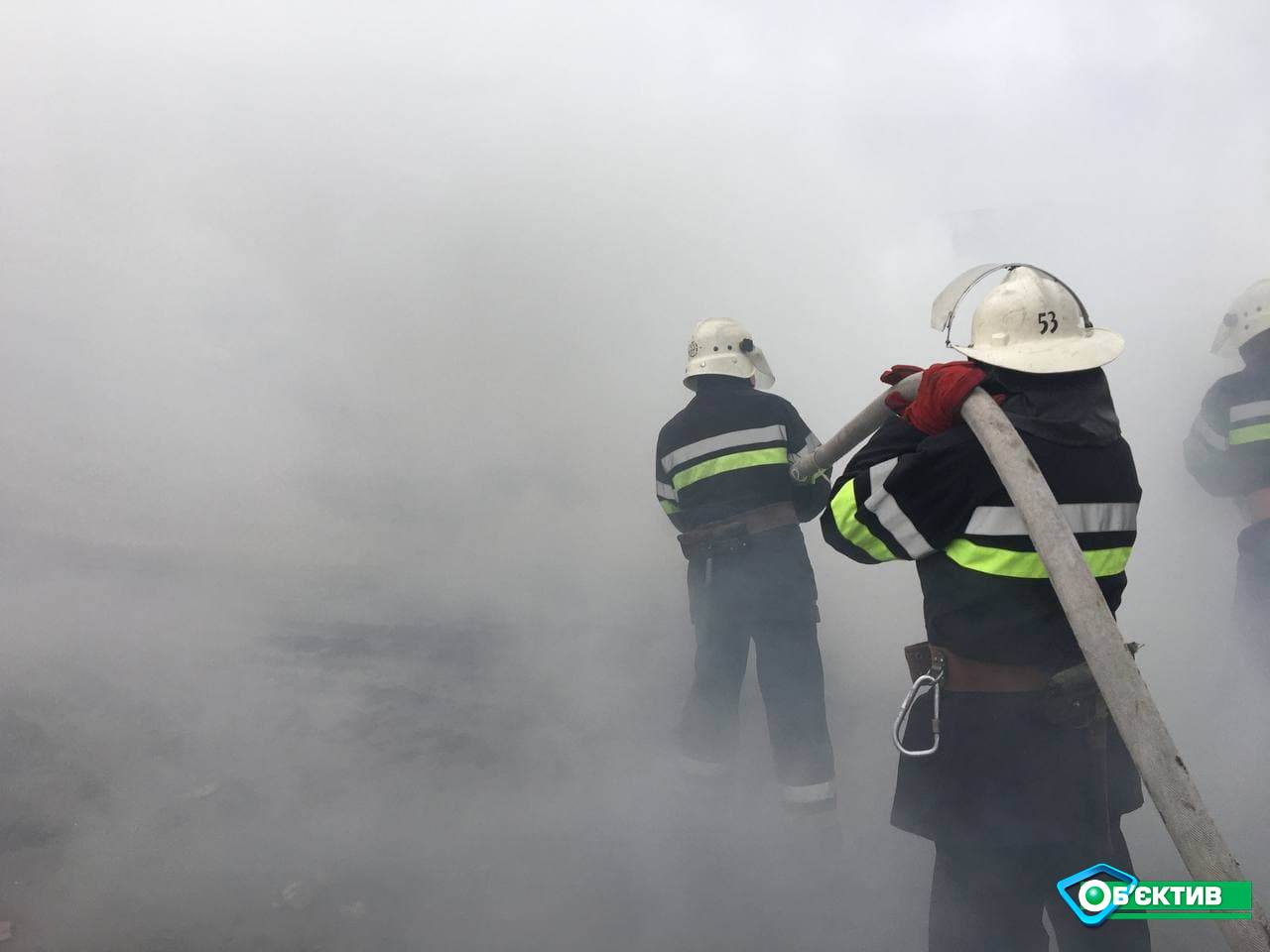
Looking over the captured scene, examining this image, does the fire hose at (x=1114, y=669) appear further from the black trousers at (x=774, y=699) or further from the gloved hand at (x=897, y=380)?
the black trousers at (x=774, y=699)

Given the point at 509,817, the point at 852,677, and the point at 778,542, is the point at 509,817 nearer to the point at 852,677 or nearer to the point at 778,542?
the point at 778,542

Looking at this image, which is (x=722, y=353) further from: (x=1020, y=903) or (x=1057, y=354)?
(x=1020, y=903)

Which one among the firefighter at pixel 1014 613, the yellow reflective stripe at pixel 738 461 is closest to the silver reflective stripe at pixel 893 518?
the firefighter at pixel 1014 613

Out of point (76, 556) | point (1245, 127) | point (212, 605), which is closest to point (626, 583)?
point (212, 605)

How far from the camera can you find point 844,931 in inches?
105

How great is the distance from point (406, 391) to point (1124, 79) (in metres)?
5.39

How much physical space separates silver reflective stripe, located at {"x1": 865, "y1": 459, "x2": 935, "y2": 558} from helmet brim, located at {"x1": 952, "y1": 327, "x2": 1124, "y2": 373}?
0.31m

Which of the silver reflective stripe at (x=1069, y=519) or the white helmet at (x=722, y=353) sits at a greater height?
the white helmet at (x=722, y=353)

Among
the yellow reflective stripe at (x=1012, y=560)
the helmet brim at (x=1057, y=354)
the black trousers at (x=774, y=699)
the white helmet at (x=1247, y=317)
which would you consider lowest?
the black trousers at (x=774, y=699)

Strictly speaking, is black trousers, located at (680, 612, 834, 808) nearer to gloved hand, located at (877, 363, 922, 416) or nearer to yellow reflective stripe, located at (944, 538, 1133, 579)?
gloved hand, located at (877, 363, 922, 416)

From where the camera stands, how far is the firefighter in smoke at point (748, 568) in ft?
10.9

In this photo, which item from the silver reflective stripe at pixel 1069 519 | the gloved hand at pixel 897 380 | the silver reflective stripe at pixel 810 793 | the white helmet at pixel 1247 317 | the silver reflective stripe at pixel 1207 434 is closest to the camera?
the silver reflective stripe at pixel 1069 519

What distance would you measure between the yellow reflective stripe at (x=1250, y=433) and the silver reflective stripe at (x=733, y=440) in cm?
199

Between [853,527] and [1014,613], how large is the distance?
0.38 meters
